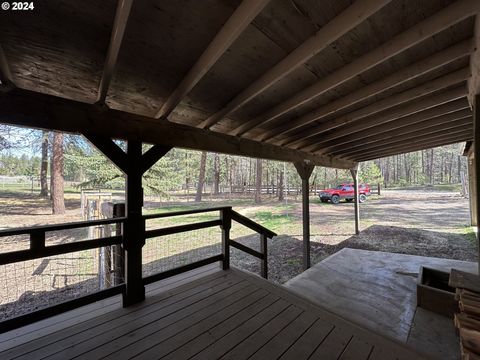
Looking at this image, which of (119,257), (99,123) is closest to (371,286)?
(119,257)

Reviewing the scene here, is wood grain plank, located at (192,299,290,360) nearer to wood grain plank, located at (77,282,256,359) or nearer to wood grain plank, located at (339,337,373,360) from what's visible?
wood grain plank, located at (77,282,256,359)

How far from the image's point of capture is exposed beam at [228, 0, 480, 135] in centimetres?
134

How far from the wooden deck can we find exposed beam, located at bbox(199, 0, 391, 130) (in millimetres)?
2125

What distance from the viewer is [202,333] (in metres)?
1.87

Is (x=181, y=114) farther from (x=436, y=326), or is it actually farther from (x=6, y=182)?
(x=6, y=182)

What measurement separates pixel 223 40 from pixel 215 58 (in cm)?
14

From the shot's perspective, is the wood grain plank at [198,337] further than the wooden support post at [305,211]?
No

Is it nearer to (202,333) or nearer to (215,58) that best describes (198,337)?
(202,333)

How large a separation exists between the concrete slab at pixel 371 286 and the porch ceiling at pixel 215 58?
2.37 m

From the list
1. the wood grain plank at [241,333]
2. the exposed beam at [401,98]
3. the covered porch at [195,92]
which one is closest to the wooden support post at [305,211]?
the exposed beam at [401,98]

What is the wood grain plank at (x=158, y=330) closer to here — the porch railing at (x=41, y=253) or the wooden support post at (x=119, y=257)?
the porch railing at (x=41, y=253)

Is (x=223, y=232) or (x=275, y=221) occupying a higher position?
(x=223, y=232)

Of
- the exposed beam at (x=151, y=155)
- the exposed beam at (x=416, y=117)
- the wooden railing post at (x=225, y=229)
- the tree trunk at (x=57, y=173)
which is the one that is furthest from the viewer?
the tree trunk at (x=57, y=173)

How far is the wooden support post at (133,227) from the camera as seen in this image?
2.24 meters
